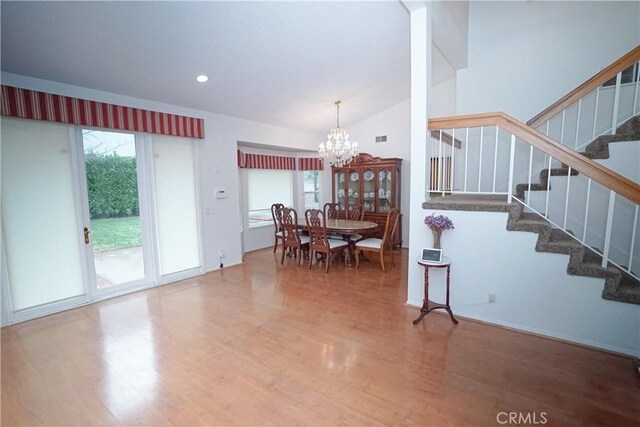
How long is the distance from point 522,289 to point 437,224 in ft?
3.08

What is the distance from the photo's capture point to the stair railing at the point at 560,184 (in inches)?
91.7

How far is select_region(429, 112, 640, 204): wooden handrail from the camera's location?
86.0 inches

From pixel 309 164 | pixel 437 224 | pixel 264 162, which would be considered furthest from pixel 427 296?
pixel 309 164

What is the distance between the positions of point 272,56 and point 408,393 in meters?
3.58

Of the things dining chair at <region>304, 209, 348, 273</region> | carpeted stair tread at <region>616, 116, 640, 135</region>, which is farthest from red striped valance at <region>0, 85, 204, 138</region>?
carpeted stair tread at <region>616, 116, 640, 135</region>

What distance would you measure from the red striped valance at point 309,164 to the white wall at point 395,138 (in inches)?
41.8

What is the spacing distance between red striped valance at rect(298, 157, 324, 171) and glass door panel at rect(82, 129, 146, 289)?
3.69 meters

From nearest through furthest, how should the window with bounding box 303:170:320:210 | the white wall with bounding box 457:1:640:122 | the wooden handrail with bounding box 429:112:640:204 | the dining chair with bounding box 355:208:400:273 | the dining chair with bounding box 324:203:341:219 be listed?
the wooden handrail with bounding box 429:112:640:204, the white wall with bounding box 457:1:640:122, the dining chair with bounding box 355:208:400:273, the dining chair with bounding box 324:203:341:219, the window with bounding box 303:170:320:210

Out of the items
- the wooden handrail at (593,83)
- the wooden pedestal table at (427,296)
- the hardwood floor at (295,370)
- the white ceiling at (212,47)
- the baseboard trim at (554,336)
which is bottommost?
the hardwood floor at (295,370)

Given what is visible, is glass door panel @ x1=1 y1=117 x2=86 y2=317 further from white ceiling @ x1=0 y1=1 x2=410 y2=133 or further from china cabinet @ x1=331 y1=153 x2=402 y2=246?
china cabinet @ x1=331 y1=153 x2=402 y2=246

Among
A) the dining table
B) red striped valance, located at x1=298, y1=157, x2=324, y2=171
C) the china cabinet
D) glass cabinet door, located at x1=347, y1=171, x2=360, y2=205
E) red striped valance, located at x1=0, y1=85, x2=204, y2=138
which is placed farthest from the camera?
red striped valance, located at x1=298, y1=157, x2=324, y2=171

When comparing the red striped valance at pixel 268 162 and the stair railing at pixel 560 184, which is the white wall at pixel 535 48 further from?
the red striped valance at pixel 268 162

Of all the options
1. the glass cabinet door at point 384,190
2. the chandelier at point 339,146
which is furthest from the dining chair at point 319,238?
the glass cabinet door at point 384,190

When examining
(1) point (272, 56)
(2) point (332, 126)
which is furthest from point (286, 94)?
(2) point (332, 126)
